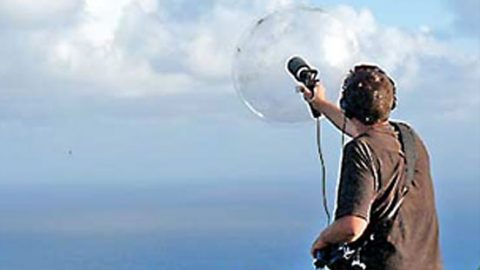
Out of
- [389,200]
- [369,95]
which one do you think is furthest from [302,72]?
[389,200]

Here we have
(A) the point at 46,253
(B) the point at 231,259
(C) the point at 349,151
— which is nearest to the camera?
(C) the point at 349,151

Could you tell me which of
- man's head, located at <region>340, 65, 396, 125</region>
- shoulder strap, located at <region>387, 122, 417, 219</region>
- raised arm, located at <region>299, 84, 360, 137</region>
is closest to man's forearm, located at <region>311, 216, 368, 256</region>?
shoulder strap, located at <region>387, 122, 417, 219</region>

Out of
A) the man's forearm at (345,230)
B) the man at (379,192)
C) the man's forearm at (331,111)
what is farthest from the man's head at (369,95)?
the man's forearm at (331,111)

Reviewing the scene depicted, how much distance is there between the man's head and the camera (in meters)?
4.75

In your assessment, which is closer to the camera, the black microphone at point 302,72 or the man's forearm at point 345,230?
the man's forearm at point 345,230

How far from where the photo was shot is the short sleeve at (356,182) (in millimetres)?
4723

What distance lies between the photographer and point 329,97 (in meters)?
5.43

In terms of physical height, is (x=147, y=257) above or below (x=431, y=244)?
above

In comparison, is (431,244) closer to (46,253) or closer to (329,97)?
(329,97)

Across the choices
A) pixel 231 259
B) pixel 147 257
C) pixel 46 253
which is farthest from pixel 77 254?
pixel 231 259

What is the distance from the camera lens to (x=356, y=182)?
4738 millimetres

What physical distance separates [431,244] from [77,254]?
46.2ft

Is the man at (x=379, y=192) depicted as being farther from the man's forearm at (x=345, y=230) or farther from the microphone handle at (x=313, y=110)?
the microphone handle at (x=313, y=110)

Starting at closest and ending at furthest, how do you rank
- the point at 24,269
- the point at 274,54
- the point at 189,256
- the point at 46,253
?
the point at 274,54 → the point at 189,256 → the point at 24,269 → the point at 46,253
